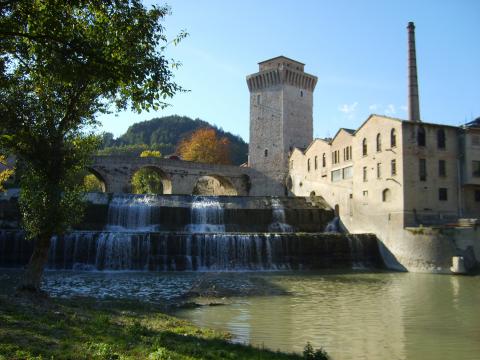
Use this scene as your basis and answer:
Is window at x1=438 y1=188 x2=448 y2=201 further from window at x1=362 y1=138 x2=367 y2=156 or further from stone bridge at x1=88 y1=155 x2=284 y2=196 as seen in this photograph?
stone bridge at x1=88 y1=155 x2=284 y2=196

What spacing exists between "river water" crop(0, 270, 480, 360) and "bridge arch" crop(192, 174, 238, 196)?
30300 millimetres

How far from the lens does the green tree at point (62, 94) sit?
305 inches

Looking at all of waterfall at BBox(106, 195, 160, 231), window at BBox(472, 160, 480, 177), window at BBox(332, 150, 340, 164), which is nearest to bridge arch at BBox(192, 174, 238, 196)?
window at BBox(332, 150, 340, 164)

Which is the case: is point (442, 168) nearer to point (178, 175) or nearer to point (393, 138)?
point (393, 138)

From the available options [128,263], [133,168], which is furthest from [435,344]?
[133,168]

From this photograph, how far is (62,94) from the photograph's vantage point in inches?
468

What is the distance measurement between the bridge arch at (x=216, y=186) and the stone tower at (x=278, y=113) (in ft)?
13.3

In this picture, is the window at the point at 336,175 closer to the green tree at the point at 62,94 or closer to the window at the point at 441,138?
the window at the point at 441,138

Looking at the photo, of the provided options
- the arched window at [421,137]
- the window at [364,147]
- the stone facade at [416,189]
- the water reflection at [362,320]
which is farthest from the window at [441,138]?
the water reflection at [362,320]

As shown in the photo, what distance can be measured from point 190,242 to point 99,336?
57.8 feet

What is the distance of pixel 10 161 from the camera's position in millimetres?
41594

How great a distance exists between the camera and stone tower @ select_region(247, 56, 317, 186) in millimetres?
53750

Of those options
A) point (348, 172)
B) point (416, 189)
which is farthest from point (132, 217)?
point (416, 189)

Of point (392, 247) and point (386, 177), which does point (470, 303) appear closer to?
point (392, 247)
